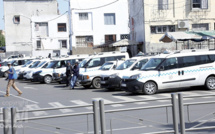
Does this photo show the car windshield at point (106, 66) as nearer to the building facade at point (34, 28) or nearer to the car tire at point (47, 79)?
the car tire at point (47, 79)

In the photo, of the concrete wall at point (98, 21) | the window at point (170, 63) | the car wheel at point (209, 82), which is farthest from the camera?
the concrete wall at point (98, 21)

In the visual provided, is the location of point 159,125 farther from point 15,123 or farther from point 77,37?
point 77,37

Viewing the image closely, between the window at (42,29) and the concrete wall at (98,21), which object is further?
the window at (42,29)

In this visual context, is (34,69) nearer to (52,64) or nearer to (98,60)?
(52,64)

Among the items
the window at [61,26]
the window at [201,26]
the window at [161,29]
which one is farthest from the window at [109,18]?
the window at [201,26]

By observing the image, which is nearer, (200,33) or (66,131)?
(66,131)

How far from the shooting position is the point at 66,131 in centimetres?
740

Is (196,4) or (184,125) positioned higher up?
(196,4)

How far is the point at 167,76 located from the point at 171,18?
1841 cm

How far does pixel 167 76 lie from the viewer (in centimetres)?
1814

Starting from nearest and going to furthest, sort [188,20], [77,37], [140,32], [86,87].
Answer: [86,87], [188,20], [140,32], [77,37]

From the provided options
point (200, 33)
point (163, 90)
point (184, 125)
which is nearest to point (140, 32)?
point (200, 33)

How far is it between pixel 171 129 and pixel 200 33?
20.6 metres

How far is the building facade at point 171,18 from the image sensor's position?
35.3 meters
